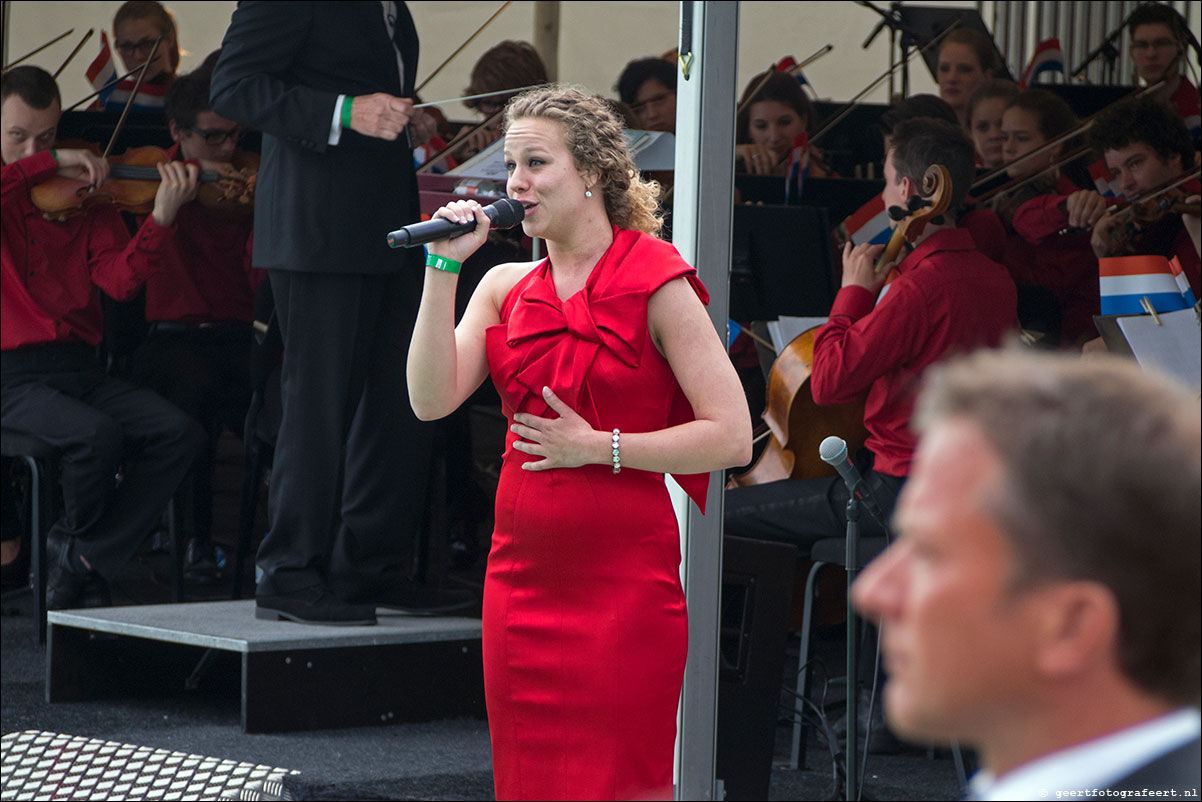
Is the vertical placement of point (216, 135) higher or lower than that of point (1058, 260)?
Answer: higher

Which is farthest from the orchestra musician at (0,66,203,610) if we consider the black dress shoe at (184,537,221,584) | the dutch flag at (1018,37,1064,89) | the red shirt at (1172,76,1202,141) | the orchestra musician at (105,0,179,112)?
the dutch flag at (1018,37,1064,89)

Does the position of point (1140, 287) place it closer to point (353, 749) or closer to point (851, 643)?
point (851, 643)

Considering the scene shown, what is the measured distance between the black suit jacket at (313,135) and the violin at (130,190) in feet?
3.76

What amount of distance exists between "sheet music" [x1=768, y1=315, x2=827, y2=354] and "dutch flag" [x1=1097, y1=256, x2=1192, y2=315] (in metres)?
0.96

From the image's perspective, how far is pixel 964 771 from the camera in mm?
2959


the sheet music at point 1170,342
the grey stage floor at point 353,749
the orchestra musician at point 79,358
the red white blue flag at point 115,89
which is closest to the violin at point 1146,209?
the sheet music at point 1170,342

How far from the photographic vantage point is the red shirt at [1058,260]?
14.1 feet

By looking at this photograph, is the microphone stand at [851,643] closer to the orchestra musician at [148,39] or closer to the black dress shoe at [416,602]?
the black dress shoe at [416,602]

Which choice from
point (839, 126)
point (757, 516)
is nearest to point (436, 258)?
point (757, 516)

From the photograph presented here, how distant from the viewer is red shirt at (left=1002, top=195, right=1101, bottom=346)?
429cm

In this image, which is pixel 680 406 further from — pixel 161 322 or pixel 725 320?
pixel 161 322

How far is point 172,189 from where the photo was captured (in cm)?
444

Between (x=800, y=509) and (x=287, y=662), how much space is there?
1197 millimetres

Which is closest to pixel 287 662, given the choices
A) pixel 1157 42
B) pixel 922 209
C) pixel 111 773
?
pixel 111 773
